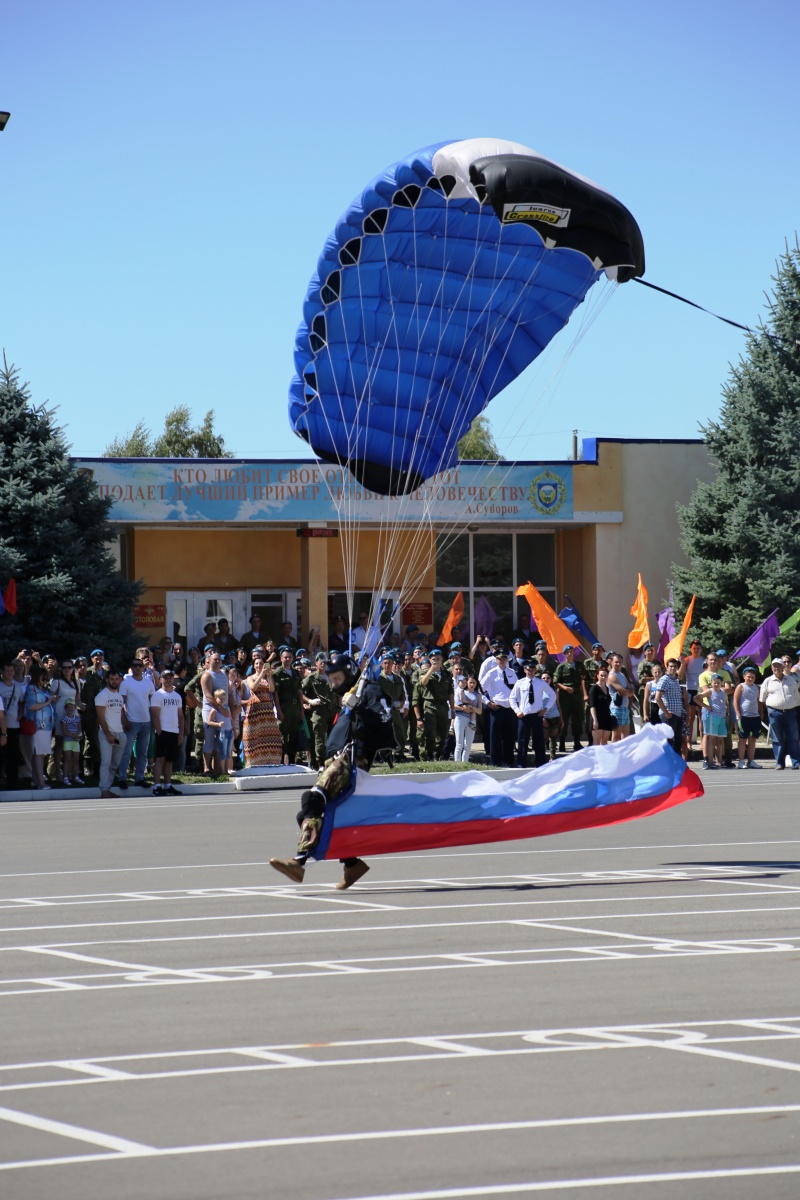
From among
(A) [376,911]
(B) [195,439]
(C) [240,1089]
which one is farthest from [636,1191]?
(B) [195,439]

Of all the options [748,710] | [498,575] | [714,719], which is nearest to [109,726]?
[714,719]

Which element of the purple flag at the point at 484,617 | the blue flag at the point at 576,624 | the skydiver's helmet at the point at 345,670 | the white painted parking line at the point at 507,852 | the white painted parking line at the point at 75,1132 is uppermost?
the purple flag at the point at 484,617

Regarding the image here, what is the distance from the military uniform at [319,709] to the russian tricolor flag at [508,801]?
35.0 ft

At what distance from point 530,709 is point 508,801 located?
11833mm

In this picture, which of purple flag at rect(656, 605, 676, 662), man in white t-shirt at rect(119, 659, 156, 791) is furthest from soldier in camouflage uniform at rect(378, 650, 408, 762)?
purple flag at rect(656, 605, 676, 662)

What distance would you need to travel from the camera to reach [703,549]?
34.8 m

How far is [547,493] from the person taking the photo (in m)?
36.1

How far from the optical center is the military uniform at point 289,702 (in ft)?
79.0

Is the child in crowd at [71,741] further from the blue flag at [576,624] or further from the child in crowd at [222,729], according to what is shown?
the blue flag at [576,624]

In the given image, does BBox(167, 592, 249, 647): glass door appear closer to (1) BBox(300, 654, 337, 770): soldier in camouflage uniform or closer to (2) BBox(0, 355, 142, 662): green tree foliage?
(2) BBox(0, 355, 142, 662): green tree foliage

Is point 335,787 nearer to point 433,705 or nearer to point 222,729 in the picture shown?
point 222,729

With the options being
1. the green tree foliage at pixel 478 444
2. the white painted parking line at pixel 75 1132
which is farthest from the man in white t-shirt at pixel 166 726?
the green tree foliage at pixel 478 444

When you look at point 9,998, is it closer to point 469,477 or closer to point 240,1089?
point 240,1089

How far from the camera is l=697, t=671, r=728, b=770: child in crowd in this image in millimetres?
24391
